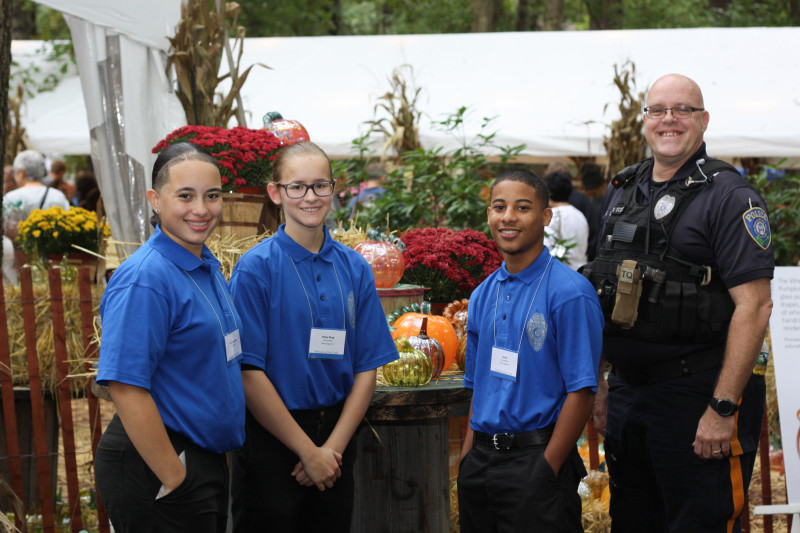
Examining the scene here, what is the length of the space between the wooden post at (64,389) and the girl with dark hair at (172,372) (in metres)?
1.92

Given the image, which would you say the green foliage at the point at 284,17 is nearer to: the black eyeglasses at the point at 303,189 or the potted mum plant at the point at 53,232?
the potted mum plant at the point at 53,232

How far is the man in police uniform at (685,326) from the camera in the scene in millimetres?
2531

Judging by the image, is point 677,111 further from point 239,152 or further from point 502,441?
point 239,152

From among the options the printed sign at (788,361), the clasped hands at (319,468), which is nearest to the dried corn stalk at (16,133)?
the clasped hands at (319,468)

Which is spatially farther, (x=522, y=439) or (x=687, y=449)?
(x=687, y=449)

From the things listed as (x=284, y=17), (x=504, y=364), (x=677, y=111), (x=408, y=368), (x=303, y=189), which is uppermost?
(x=284, y=17)

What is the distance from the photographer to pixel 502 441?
8.27 ft

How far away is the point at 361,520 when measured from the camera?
3.23 meters

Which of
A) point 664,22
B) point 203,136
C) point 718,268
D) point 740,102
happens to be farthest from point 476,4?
point 718,268

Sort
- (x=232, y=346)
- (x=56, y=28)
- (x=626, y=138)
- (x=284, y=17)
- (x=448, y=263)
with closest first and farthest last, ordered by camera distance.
Answer: (x=232, y=346) < (x=448, y=263) < (x=626, y=138) < (x=284, y=17) < (x=56, y=28)

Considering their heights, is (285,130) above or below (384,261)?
above

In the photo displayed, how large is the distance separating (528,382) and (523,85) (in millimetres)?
7653

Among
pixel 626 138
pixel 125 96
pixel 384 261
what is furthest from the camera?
pixel 626 138

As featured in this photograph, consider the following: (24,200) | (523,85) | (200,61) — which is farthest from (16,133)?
(200,61)
